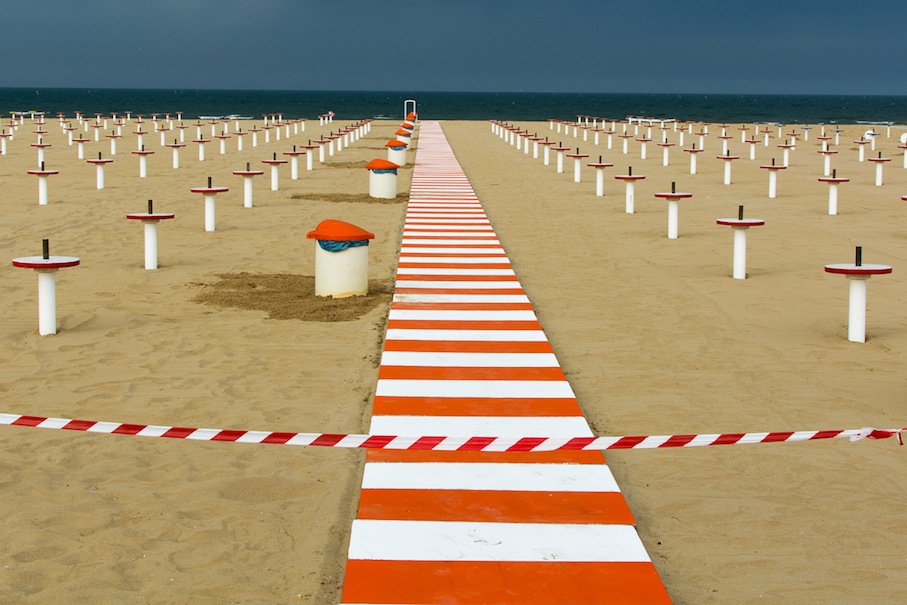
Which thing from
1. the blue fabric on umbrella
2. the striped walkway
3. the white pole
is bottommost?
the striped walkway

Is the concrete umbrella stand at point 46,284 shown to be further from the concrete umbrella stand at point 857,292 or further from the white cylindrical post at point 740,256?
the white cylindrical post at point 740,256

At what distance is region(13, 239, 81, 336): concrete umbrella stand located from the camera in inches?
349

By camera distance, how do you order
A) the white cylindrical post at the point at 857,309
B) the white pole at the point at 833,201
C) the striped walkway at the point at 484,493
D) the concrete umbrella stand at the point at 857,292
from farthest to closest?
the white pole at the point at 833,201 < the white cylindrical post at the point at 857,309 < the concrete umbrella stand at the point at 857,292 < the striped walkway at the point at 484,493

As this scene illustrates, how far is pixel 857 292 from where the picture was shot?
352 inches

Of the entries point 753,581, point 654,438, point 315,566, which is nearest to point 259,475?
point 315,566

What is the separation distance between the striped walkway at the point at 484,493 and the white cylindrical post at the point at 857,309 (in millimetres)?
2613

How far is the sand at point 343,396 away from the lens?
187 inches

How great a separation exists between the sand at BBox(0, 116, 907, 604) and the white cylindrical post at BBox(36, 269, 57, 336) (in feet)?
0.56

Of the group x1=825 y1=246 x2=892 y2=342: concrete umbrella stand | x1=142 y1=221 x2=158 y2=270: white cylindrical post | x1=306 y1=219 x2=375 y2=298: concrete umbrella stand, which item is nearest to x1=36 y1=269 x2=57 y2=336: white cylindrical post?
x1=306 y1=219 x2=375 y2=298: concrete umbrella stand

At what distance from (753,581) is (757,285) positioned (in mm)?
7568

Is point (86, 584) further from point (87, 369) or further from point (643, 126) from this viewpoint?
point (643, 126)

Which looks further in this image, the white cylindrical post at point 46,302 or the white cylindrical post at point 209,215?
the white cylindrical post at point 209,215

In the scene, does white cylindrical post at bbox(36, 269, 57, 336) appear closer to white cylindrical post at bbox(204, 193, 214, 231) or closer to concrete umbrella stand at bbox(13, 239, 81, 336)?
concrete umbrella stand at bbox(13, 239, 81, 336)

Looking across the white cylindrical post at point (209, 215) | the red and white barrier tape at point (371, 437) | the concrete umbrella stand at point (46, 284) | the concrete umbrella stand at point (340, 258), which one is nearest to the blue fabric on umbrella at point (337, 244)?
the concrete umbrella stand at point (340, 258)
